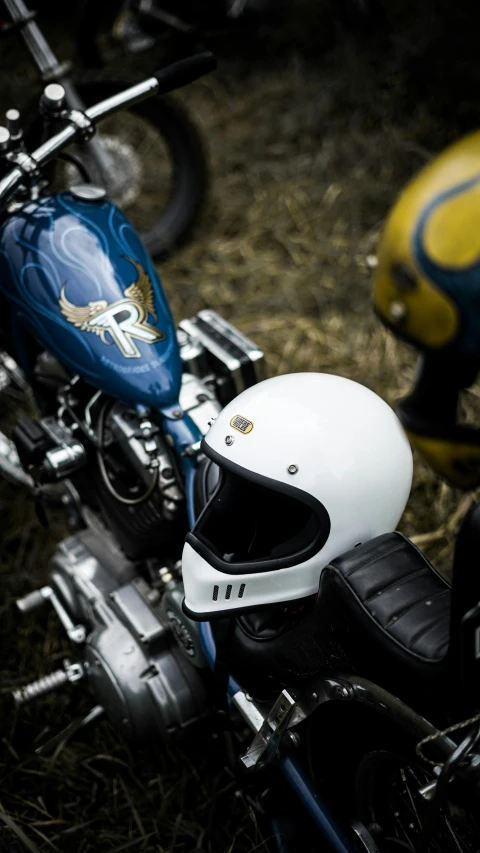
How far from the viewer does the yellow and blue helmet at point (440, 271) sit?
821mm

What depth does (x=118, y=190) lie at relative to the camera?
2926 millimetres

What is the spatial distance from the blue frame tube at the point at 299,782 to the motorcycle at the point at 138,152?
0.96m

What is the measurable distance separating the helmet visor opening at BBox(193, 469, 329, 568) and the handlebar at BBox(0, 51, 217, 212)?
0.83 metres

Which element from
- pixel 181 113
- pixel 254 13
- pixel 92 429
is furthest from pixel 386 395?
pixel 254 13

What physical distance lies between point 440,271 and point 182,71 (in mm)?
1195

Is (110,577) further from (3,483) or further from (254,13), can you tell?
(254,13)

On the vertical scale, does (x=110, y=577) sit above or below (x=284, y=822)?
above

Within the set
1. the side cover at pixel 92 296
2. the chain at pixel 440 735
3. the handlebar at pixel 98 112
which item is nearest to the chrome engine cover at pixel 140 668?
the side cover at pixel 92 296

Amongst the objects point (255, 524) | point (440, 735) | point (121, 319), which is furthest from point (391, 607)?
point (121, 319)

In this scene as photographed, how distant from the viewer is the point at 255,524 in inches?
56.7

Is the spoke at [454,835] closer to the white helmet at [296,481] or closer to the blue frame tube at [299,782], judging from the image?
the blue frame tube at [299,782]

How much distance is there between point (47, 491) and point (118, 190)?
141 cm

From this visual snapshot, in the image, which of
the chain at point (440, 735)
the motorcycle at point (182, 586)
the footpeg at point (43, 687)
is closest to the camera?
the chain at point (440, 735)

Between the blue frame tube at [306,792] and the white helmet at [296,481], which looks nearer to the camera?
the white helmet at [296,481]
